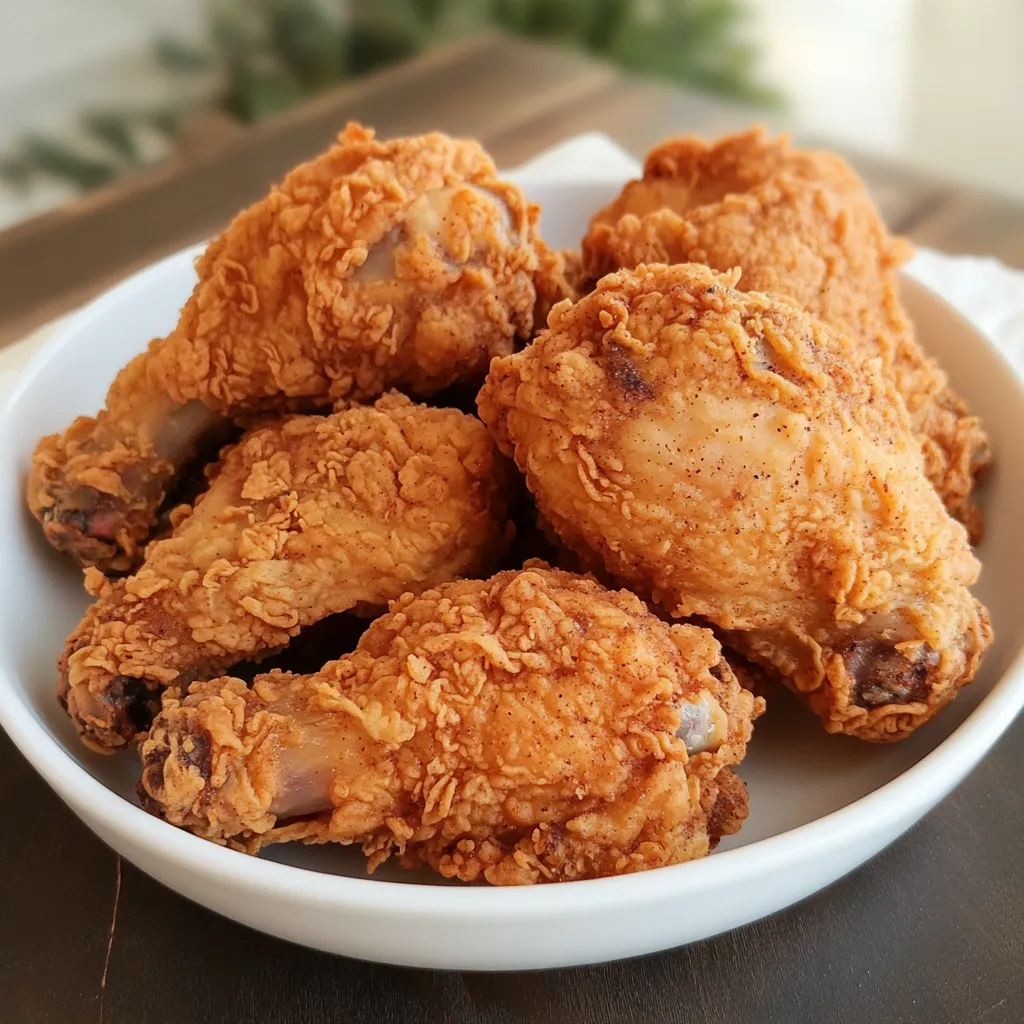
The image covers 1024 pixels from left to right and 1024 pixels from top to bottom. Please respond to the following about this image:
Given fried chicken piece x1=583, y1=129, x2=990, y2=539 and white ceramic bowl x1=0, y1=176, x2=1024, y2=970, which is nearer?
white ceramic bowl x1=0, y1=176, x2=1024, y2=970

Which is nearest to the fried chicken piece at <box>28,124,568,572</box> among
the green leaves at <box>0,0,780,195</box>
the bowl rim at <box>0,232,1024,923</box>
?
the bowl rim at <box>0,232,1024,923</box>

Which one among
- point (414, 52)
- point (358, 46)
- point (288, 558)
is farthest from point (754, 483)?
point (358, 46)

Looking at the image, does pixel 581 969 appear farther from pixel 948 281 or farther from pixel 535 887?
pixel 948 281

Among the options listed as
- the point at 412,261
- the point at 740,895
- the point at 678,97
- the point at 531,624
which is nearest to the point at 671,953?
the point at 740,895

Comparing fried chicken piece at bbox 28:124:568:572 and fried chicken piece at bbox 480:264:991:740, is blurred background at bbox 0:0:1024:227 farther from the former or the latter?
fried chicken piece at bbox 480:264:991:740

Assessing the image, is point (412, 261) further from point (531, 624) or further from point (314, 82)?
point (314, 82)

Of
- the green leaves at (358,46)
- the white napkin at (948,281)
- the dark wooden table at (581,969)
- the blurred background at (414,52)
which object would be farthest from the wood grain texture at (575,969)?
the green leaves at (358,46)

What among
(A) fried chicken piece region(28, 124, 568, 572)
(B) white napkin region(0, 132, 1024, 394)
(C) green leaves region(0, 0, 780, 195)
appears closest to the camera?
(A) fried chicken piece region(28, 124, 568, 572)

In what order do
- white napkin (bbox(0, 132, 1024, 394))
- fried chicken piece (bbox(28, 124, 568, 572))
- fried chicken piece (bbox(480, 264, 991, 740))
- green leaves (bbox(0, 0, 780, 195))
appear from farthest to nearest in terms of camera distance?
green leaves (bbox(0, 0, 780, 195)) → white napkin (bbox(0, 132, 1024, 394)) → fried chicken piece (bbox(28, 124, 568, 572)) → fried chicken piece (bbox(480, 264, 991, 740))
